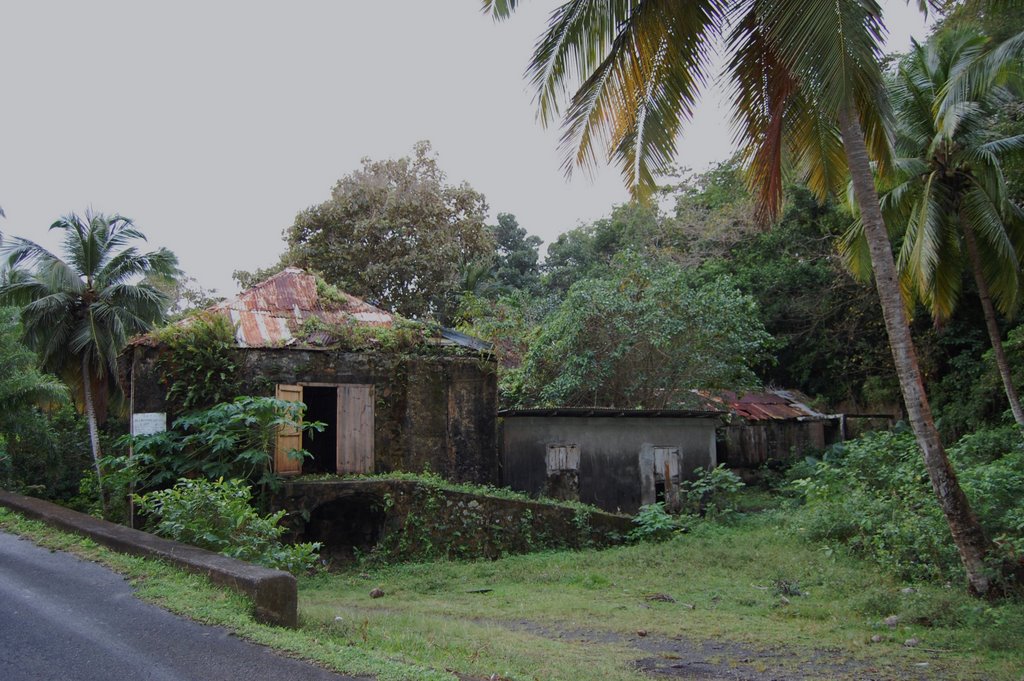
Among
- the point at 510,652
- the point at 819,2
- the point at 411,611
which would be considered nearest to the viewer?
the point at 510,652

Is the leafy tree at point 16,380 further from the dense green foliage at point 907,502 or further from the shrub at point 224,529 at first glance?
the dense green foliage at point 907,502

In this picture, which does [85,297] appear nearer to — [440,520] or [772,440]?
[440,520]

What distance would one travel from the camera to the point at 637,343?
15.7 metres

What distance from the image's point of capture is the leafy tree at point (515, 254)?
29.3 m

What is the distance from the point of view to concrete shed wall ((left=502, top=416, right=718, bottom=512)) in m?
14.2

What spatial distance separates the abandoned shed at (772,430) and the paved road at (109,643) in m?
15.5

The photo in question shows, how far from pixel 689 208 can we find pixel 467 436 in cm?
1281

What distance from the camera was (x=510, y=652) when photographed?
17.8 feet

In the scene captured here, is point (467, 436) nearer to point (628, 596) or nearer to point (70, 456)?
point (628, 596)

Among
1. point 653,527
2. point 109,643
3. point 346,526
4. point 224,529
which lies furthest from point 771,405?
point 109,643

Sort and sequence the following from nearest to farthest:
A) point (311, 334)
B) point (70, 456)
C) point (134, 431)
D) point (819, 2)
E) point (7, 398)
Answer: point (819, 2)
point (134, 431)
point (311, 334)
point (7, 398)
point (70, 456)

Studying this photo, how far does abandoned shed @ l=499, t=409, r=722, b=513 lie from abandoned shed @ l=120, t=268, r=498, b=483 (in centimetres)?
91

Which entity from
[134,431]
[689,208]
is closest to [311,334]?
[134,431]

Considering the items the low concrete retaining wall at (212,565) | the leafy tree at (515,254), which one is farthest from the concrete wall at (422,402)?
the leafy tree at (515,254)
